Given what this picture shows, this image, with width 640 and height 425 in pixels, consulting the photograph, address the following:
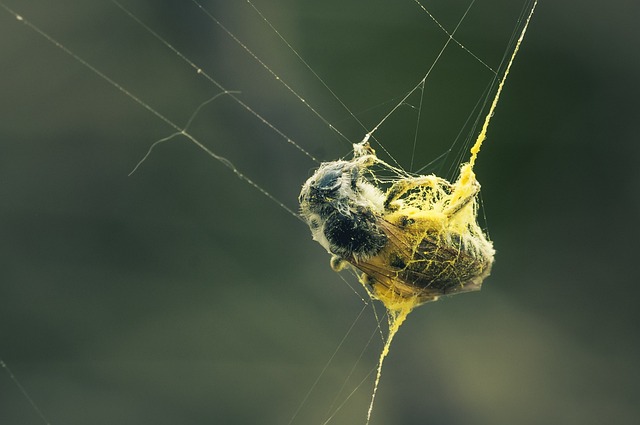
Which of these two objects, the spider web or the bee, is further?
the spider web

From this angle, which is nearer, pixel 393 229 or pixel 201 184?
pixel 393 229

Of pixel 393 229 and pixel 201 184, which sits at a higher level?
pixel 201 184

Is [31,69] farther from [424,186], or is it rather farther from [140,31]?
[424,186]

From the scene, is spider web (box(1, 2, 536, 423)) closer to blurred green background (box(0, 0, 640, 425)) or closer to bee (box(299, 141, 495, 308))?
blurred green background (box(0, 0, 640, 425))

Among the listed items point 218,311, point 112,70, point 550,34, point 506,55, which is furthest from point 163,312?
point 550,34

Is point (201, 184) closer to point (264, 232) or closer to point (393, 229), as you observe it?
point (264, 232)

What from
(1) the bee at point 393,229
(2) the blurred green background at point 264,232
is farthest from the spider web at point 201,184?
(1) the bee at point 393,229

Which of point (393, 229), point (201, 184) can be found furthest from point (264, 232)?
point (393, 229)

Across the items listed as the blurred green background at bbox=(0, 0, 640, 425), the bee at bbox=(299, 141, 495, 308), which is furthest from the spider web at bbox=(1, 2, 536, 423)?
the bee at bbox=(299, 141, 495, 308)
